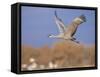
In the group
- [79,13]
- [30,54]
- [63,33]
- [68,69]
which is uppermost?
[79,13]

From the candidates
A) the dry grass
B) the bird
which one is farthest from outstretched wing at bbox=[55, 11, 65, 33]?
the dry grass

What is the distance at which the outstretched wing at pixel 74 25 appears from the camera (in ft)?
8.28

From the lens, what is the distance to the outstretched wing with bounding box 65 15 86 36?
2523mm

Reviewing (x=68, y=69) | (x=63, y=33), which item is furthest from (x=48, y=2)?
(x=68, y=69)

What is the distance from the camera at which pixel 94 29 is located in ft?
8.67

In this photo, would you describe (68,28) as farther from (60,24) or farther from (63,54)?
(63,54)

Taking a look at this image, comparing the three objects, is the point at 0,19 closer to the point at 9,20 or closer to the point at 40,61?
the point at 9,20

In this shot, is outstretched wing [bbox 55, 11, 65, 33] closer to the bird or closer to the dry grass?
the bird

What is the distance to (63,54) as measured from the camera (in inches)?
98.5

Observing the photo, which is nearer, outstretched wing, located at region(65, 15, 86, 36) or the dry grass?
the dry grass

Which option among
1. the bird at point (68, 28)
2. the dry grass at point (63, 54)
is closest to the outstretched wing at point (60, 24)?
the bird at point (68, 28)

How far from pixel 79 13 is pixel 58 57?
48 centimetres

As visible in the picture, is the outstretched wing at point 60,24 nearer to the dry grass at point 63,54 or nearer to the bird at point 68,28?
the bird at point 68,28

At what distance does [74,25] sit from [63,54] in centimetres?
30
